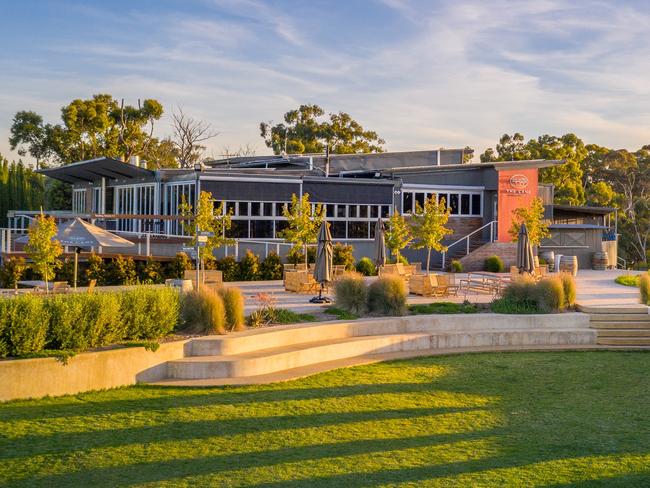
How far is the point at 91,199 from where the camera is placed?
1375 inches

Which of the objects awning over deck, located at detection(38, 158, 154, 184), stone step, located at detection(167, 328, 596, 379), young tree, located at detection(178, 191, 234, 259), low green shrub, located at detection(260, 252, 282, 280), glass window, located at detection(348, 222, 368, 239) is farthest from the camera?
awning over deck, located at detection(38, 158, 154, 184)

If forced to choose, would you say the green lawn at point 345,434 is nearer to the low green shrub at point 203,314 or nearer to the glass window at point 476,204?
the low green shrub at point 203,314

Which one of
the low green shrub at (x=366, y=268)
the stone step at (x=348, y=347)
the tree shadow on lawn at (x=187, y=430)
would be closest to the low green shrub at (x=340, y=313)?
the stone step at (x=348, y=347)

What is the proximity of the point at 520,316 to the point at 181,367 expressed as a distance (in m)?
Answer: 7.50

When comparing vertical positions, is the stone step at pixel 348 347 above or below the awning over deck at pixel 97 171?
below

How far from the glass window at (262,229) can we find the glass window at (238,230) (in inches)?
10.9

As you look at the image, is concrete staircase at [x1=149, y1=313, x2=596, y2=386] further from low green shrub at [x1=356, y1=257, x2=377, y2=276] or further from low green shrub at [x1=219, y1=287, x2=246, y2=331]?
low green shrub at [x1=356, y1=257, x2=377, y2=276]

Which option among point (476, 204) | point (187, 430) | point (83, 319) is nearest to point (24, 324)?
point (83, 319)

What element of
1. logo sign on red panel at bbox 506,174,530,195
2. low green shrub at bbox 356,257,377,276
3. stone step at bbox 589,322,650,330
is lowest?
stone step at bbox 589,322,650,330

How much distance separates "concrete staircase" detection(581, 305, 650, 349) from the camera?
15219 mm

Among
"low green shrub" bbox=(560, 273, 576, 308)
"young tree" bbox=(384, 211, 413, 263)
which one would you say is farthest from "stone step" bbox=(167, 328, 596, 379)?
"young tree" bbox=(384, 211, 413, 263)

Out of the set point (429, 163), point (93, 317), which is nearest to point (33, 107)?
point (429, 163)

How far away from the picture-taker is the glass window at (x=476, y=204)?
104 feet

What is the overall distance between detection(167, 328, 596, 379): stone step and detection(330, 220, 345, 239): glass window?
540 inches
